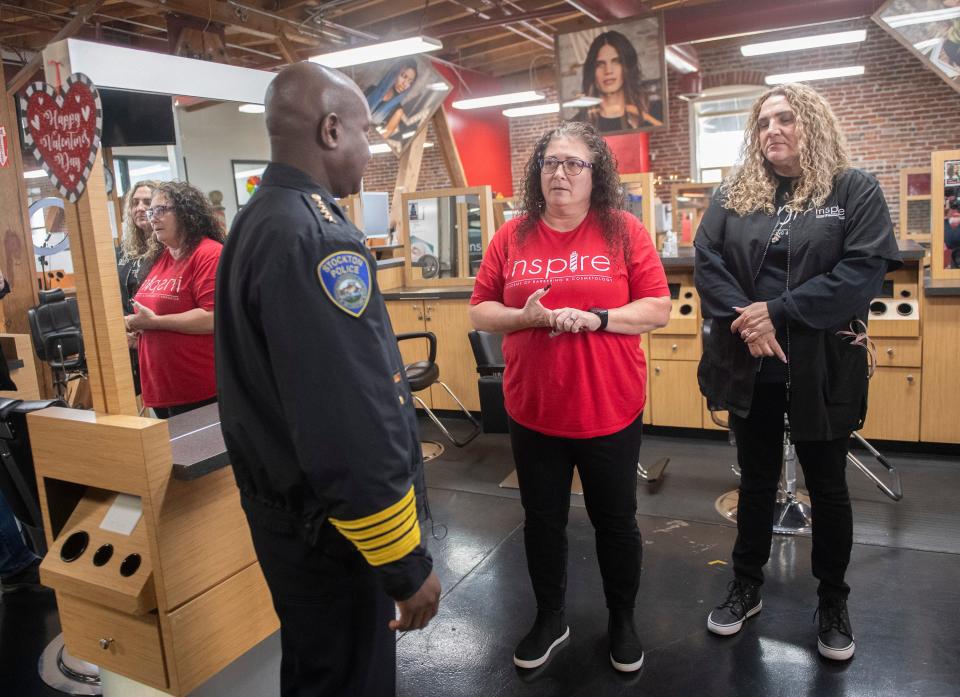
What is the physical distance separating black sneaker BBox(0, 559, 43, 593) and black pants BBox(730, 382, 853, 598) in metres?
2.62

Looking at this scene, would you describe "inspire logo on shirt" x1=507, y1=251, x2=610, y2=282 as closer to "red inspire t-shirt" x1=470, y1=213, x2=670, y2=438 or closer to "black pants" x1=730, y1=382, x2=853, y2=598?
"red inspire t-shirt" x1=470, y1=213, x2=670, y2=438

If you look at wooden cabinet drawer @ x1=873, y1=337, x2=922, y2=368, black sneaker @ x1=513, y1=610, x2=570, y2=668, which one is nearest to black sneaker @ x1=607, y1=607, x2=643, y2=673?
black sneaker @ x1=513, y1=610, x2=570, y2=668

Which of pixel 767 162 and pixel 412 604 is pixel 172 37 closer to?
pixel 767 162

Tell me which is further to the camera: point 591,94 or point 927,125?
point 927,125

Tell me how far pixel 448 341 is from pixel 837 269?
3.17 metres

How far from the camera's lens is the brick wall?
1005 centimetres

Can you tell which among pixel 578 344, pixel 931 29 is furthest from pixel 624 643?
pixel 931 29

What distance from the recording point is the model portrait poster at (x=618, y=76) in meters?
6.52

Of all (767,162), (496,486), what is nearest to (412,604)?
(767,162)

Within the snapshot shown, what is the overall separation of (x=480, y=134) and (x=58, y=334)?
8.67 meters

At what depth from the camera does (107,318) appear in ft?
5.89

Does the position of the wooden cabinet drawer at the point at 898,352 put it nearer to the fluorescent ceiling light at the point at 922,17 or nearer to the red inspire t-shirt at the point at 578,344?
the red inspire t-shirt at the point at 578,344

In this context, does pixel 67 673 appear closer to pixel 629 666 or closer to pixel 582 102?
pixel 629 666

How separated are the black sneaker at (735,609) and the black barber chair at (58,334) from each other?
11.8ft
